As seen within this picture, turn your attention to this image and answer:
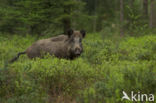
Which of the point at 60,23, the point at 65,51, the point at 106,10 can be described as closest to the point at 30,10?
the point at 60,23

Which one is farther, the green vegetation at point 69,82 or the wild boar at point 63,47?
the wild boar at point 63,47

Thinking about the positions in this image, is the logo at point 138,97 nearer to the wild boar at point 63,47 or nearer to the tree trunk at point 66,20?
the wild boar at point 63,47

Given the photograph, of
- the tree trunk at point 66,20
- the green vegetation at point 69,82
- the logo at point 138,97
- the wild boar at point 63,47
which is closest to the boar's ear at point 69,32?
the wild boar at point 63,47

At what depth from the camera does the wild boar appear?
908 cm

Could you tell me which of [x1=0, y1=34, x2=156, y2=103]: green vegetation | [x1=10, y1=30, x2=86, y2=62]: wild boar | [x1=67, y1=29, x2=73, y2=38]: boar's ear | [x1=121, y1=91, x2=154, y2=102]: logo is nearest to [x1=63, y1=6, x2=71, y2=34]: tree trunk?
[x1=10, y1=30, x2=86, y2=62]: wild boar

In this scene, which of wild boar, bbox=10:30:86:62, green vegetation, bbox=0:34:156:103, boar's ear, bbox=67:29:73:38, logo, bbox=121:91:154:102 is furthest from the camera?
boar's ear, bbox=67:29:73:38

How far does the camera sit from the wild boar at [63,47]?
29.8 ft

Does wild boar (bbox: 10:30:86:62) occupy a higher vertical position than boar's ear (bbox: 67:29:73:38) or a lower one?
lower

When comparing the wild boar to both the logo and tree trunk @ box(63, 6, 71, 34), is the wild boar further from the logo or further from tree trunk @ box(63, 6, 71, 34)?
tree trunk @ box(63, 6, 71, 34)

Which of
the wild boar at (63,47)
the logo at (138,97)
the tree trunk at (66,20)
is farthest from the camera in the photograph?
the tree trunk at (66,20)

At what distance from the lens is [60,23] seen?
61.6ft

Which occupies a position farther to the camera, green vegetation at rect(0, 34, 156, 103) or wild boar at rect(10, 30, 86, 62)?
wild boar at rect(10, 30, 86, 62)

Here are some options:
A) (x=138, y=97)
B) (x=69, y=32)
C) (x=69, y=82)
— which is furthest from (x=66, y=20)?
(x=138, y=97)

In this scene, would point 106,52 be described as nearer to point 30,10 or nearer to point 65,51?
point 65,51
